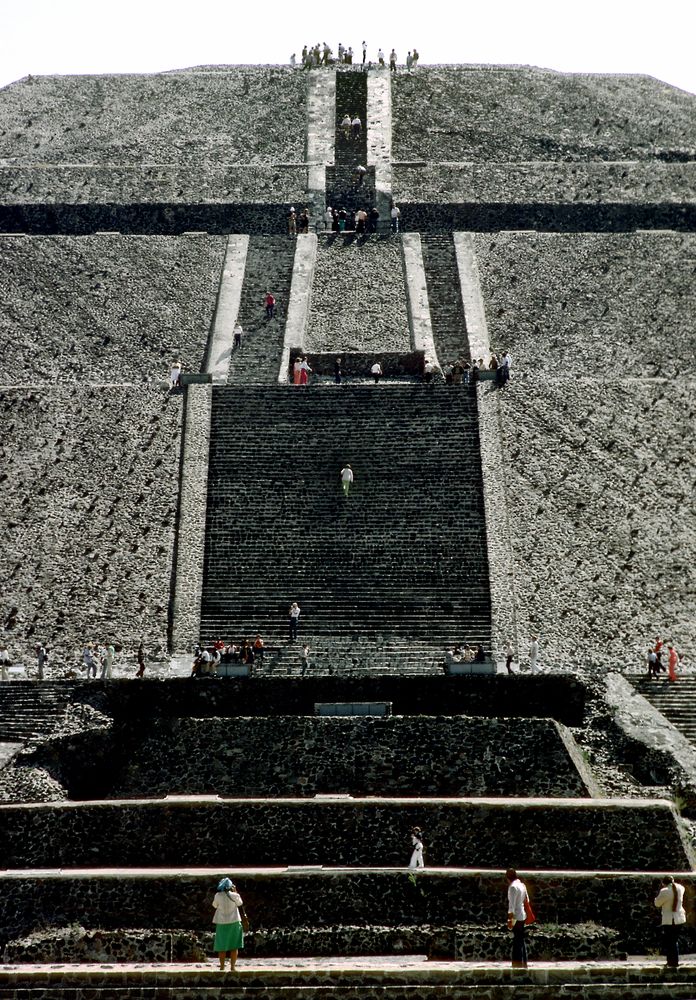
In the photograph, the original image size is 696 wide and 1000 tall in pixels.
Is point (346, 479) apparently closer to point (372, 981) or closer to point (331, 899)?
point (331, 899)

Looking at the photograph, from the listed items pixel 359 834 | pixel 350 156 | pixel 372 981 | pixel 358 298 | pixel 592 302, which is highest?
pixel 350 156

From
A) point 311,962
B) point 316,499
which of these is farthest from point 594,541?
point 311,962

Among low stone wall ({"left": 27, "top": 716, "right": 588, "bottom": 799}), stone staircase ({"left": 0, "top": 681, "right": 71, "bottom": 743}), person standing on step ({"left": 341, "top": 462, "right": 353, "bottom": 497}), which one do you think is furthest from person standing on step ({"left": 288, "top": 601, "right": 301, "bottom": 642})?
low stone wall ({"left": 27, "top": 716, "right": 588, "bottom": 799})

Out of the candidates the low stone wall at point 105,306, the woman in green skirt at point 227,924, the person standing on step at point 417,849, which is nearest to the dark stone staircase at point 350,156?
the low stone wall at point 105,306

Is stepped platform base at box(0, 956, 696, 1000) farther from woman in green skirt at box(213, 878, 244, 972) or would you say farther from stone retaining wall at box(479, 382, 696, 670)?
stone retaining wall at box(479, 382, 696, 670)

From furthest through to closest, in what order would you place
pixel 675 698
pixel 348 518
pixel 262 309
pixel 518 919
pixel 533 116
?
pixel 533 116
pixel 262 309
pixel 348 518
pixel 675 698
pixel 518 919

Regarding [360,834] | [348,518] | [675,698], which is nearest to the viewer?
[360,834]

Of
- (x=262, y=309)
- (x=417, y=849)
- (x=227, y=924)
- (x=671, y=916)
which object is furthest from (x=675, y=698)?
(x=262, y=309)

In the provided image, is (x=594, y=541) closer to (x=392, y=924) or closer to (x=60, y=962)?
(x=392, y=924)
